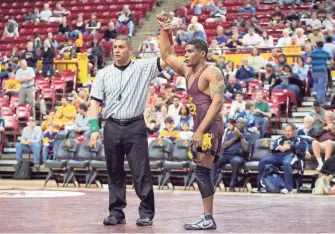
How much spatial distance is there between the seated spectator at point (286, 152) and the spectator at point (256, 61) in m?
6.38

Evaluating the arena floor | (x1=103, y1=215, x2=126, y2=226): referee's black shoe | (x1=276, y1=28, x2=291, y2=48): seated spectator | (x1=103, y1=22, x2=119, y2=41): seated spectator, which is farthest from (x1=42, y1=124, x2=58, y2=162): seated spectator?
(x1=103, y1=215, x2=126, y2=226): referee's black shoe

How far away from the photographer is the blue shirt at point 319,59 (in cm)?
2095

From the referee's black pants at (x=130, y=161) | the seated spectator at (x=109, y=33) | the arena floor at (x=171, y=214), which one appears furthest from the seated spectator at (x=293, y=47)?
the referee's black pants at (x=130, y=161)

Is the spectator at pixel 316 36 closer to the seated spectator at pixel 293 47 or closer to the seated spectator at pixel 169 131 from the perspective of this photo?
the seated spectator at pixel 293 47

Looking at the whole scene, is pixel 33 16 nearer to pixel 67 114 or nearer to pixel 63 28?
pixel 63 28

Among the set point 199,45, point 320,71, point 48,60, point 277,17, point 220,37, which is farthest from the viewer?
point 277,17

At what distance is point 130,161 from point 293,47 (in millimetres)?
14815

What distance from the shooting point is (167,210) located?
38.2ft

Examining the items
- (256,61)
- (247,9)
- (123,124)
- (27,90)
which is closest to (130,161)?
(123,124)

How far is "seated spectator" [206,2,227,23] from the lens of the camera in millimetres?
28672

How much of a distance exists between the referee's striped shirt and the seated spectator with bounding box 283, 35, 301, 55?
47.5 feet

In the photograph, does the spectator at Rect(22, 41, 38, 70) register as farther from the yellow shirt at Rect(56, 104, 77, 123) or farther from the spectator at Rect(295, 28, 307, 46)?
the spectator at Rect(295, 28, 307, 46)

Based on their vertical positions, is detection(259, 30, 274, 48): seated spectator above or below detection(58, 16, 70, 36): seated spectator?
above

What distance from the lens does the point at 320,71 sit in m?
21.0
